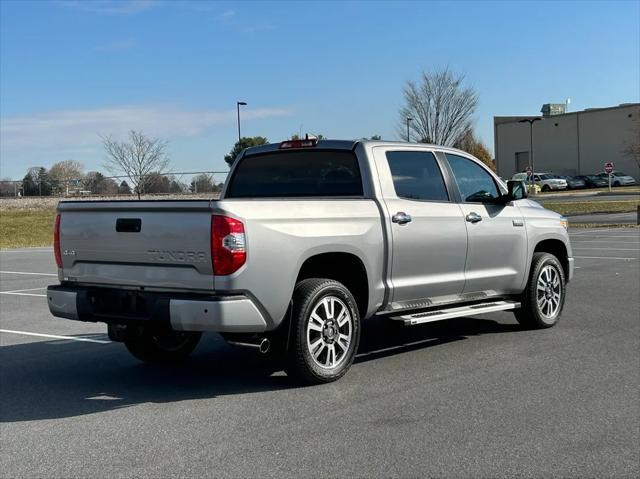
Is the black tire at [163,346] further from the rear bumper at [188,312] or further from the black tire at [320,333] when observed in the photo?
the black tire at [320,333]

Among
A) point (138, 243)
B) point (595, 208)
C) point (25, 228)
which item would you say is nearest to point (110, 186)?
point (25, 228)

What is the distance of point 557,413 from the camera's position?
513cm

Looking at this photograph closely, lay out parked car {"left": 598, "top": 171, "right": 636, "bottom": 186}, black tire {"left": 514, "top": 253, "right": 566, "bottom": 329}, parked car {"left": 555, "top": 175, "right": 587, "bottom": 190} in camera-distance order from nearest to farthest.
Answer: black tire {"left": 514, "top": 253, "right": 566, "bottom": 329}
parked car {"left": 598, "top": 171, "right": 636, "bottom": 186}
parked car {"left": 555, "top": 175, "right": 587, "bottom": 190}

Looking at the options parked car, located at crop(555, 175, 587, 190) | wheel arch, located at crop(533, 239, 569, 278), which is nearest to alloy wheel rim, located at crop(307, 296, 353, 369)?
wheel arch, located at crop(533, 239, 569, 278)

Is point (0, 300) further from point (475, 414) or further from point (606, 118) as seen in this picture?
point (606, 118)

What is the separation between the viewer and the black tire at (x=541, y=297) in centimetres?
813

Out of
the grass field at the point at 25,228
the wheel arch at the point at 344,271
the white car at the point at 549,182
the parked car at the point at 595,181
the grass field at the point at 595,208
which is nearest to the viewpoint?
the wheel arch at the point at 344,271

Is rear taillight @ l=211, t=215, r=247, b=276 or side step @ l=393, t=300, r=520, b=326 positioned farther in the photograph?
side step @ l=393, t=300, r=520, b=326

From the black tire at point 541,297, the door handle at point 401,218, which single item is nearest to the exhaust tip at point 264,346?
the door handle at point 401,218

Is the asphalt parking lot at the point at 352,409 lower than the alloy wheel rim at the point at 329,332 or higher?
lower

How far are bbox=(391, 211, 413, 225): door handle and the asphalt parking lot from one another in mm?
1294

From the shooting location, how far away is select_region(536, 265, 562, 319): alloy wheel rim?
826 centimetres

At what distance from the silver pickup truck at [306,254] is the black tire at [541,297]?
0.03 meters

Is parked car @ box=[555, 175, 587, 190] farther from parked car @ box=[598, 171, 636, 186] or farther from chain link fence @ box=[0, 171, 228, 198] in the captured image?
chain link fence @ box=[0, 171, 228, 198]
